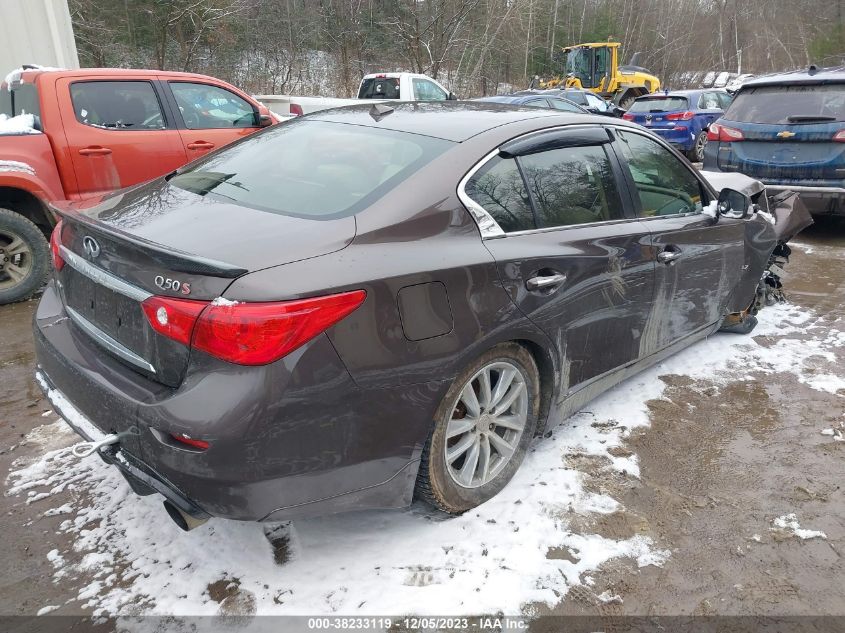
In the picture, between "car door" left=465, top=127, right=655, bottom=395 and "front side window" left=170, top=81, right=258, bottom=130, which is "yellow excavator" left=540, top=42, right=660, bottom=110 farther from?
"car door" left=465, top=127, right=655, bottom=395

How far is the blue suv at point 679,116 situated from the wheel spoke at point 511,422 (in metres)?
12.4

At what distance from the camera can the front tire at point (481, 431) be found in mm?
2332

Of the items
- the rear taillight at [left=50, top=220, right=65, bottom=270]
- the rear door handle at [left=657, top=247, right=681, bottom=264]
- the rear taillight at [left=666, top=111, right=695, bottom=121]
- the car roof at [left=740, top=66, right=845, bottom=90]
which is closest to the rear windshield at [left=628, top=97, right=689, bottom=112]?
the rear taillight at [left=666, top=111, right=695, bottom=121]

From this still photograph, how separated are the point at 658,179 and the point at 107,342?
290 cm

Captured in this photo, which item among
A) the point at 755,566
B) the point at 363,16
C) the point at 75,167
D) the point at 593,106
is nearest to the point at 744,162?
Result: the point at 755,566

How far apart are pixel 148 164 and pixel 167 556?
13.8 ft

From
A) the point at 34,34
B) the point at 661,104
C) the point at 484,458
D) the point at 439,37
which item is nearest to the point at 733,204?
the point at 484,458

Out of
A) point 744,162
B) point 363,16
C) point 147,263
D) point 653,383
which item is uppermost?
point 363,16

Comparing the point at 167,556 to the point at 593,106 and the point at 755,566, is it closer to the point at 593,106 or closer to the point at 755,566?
the point at 755,566

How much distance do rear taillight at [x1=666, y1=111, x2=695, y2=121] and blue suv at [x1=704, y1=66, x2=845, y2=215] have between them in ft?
20.5

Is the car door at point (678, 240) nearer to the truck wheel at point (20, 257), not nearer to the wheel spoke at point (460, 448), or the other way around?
the wheel spoke at point (460, 448)

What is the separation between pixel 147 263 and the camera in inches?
78.9

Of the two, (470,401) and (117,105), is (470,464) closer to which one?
(470,401)

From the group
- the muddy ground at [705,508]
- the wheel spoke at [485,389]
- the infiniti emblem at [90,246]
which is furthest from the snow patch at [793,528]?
the infiniti emblem at [90,246]
